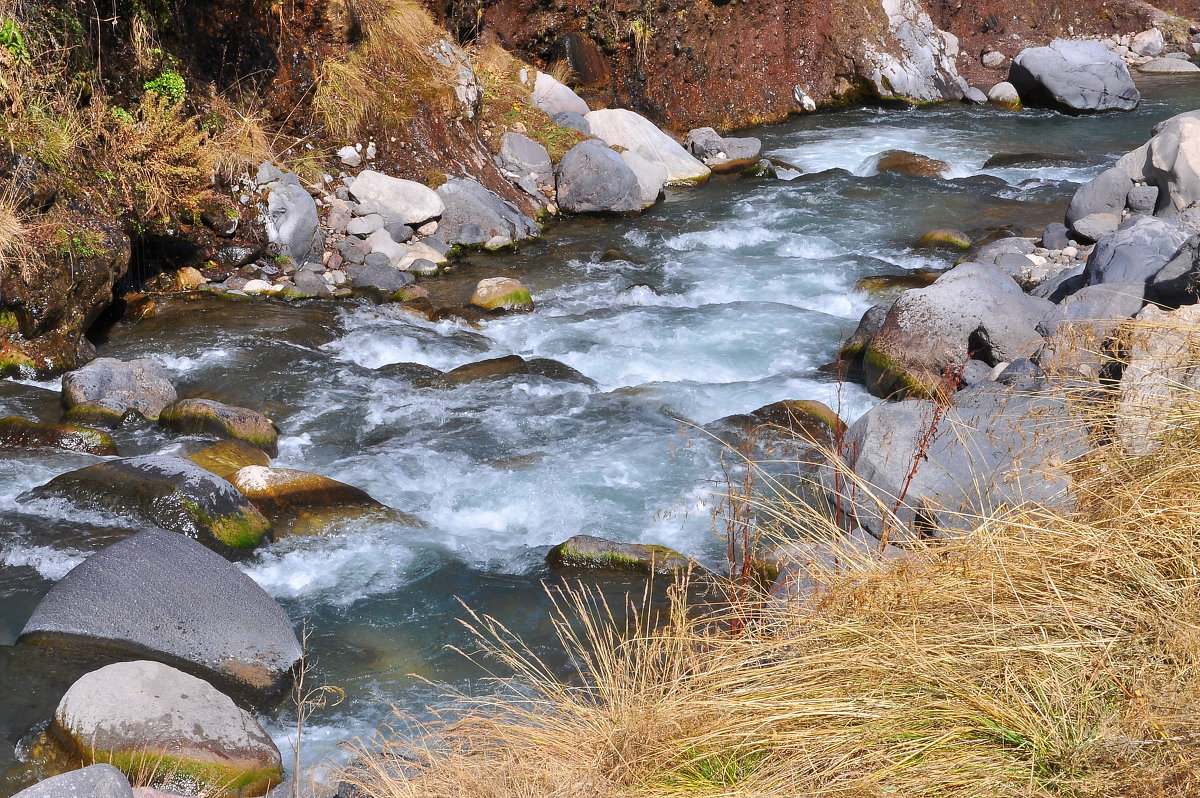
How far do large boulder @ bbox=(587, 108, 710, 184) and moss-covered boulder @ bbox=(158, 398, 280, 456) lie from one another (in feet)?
25.0

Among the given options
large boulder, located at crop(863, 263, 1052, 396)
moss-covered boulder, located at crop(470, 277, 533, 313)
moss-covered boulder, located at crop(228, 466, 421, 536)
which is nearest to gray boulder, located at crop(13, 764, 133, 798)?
moss-covered boulder, located at crop(228, 466, 421, 536)

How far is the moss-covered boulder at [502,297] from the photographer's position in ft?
30.0

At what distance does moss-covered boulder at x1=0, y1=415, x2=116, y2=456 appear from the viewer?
6.27 m

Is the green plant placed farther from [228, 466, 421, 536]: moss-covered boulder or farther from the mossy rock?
the mossy rock

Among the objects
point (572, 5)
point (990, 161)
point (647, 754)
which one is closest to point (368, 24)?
point (572, 5)

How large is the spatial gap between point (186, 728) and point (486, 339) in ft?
17.5

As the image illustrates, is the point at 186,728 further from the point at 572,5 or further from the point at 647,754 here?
the point at 572,5

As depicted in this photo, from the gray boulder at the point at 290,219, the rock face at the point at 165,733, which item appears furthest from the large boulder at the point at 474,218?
the rock face at the point at 165,733

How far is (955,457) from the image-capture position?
4.71m

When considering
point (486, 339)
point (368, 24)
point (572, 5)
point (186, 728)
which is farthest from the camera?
point (572, 5)

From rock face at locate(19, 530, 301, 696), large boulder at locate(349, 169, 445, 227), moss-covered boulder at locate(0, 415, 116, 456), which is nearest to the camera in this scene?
rock face at locate(19, 530, 301, 696)

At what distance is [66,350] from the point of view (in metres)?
7.55

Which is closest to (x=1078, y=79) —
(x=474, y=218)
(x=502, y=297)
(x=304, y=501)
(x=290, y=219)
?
(x=474, y=218)

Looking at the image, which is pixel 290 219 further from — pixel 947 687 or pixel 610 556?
pixel 947 687
